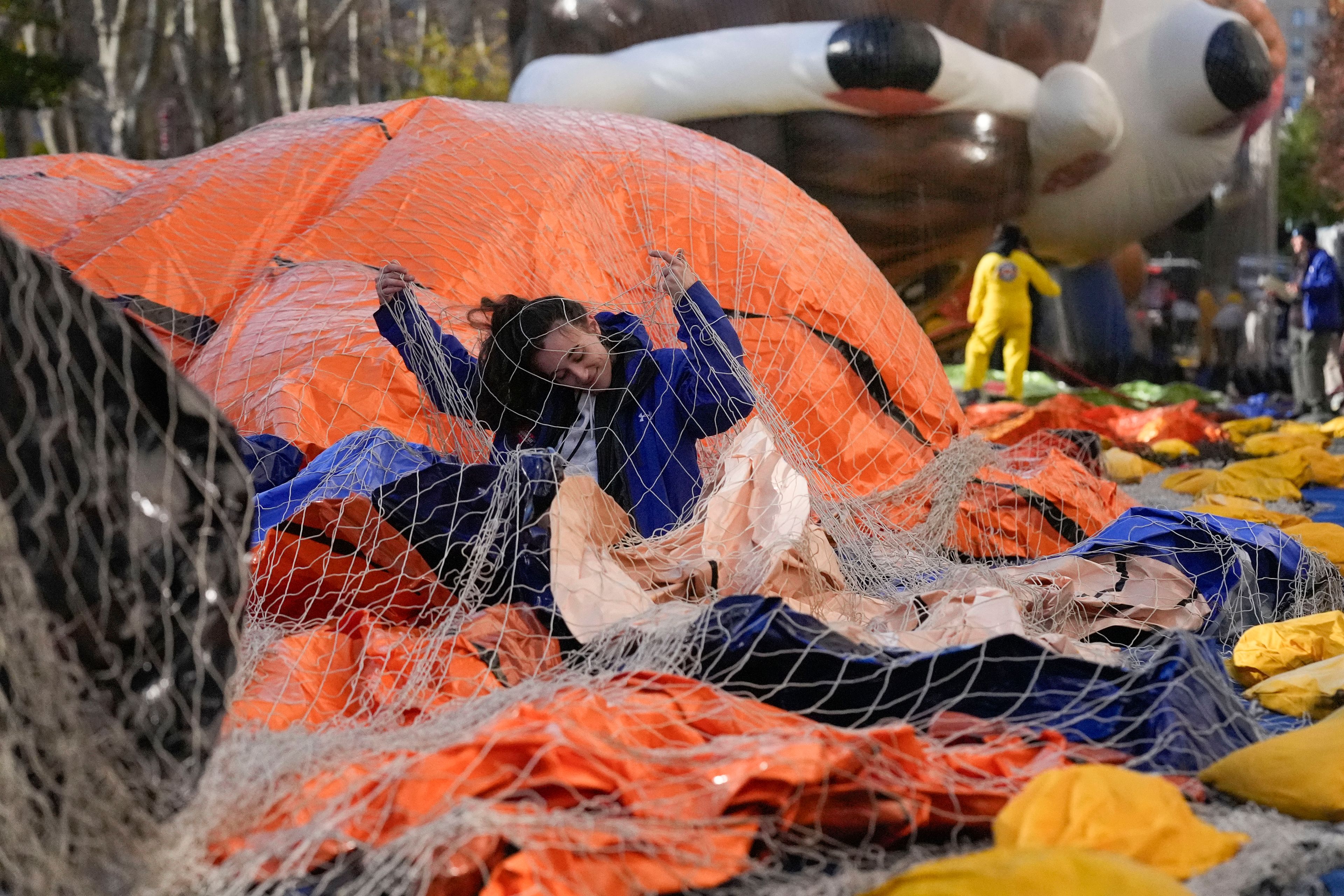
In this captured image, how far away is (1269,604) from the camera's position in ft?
8.46

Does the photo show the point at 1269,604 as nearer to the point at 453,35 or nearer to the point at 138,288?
the point at 138,288

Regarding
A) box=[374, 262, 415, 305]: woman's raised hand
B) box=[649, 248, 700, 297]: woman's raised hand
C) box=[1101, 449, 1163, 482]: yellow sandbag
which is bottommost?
box=[1101, 449, 1163, 482]: yellow sandbag

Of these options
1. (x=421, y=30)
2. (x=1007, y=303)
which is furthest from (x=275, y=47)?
(x=1007, y=303)

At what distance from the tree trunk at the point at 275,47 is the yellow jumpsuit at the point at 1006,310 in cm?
810

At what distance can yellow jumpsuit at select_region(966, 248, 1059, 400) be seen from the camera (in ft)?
24.3

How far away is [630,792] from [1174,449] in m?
4.69

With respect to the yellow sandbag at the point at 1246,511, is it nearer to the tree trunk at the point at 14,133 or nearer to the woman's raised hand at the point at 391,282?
the woman's raised hand at the point at 391,282

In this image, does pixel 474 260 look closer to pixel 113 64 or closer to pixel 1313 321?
pixel 1313 321

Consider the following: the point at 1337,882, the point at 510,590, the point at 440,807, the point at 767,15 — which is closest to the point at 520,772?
the point at 440,807

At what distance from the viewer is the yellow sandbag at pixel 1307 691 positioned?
6.58 ft

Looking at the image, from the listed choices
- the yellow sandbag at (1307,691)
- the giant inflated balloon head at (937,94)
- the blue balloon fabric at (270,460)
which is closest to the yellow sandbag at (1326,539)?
the yellow sandbag at (1307,691)

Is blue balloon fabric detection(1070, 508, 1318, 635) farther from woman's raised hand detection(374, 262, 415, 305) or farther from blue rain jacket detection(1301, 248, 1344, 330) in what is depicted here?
blue rain jacket detection(1301, 248, 1344, 330)

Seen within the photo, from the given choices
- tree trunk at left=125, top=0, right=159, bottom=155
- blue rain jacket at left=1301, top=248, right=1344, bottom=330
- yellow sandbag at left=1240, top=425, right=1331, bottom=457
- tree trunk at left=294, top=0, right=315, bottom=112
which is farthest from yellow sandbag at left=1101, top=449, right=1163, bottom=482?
tree trunk at left=294, top=0, right=315, bottom=112

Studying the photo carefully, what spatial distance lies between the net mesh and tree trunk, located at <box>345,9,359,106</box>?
1170 centimetres
